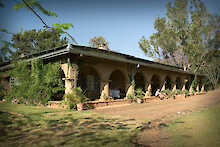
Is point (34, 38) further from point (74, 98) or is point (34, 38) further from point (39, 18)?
point (74, 98)

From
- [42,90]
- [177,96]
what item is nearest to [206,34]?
[42,90]

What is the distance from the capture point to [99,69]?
10688mm

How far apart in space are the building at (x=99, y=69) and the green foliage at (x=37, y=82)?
0.49m

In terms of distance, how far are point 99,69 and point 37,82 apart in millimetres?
3637

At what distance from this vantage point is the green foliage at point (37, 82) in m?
9.54

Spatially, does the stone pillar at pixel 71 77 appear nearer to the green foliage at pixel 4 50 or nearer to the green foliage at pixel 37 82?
the green foliage at pixel 37 82

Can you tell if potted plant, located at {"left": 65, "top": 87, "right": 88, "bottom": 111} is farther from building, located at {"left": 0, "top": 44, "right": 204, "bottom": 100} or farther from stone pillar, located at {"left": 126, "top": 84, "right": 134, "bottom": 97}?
stone pillar, located at {"left": 126, "top": 84, "right": 134, "bottom": 97}

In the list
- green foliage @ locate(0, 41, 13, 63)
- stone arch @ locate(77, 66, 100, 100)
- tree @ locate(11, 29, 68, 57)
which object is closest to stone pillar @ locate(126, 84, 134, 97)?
stone arch @ locate(77, 66, 100, 100)

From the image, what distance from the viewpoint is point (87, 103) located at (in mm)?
8641

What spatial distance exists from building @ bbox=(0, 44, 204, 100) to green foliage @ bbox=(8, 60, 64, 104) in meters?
0.49

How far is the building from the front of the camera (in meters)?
9.23

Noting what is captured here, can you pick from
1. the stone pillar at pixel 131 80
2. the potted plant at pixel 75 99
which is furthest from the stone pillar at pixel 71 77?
the stone pillar at pixel 131 80

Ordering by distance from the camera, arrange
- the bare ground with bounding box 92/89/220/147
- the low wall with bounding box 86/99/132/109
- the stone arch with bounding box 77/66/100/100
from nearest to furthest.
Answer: the bare ground with bounding box 92/89/220/147
the low wall with bounding box 86/99/132/109
the stone arch with bounding box 77/66/100/100

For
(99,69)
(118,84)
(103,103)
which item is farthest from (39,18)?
(118,84)
